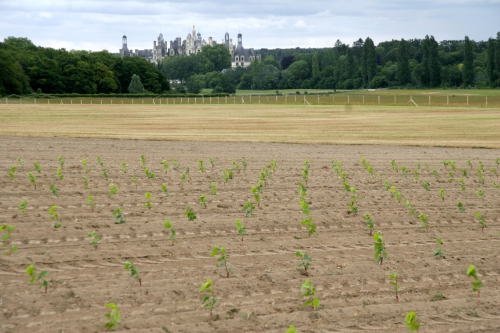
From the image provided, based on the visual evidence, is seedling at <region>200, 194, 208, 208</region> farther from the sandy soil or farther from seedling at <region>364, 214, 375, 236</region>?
seedling at <region>364, 214, 375, 236</region>

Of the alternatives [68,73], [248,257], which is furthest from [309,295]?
[68,73]

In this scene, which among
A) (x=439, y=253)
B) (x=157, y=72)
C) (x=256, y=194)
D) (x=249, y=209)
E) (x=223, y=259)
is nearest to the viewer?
(x=223, y=259)

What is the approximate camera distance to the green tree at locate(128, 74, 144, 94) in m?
111

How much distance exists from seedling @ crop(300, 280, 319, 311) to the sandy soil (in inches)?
4.3

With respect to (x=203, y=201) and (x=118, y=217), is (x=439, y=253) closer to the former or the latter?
(x=203, y=201)

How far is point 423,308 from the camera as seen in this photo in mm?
7195

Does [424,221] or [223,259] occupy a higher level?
[223,259]

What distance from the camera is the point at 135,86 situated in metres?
111

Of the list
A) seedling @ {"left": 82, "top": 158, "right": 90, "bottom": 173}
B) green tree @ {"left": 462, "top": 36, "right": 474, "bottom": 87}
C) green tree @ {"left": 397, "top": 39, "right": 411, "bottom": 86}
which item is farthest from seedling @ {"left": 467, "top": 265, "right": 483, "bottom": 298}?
green tree @ {"left": 397, "top": 39, "right": 411, "bottom": 86}

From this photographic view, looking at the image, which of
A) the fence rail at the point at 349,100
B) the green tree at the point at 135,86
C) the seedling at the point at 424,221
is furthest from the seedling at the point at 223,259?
the green tree at the point at 135,86

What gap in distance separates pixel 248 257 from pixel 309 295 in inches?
75.7

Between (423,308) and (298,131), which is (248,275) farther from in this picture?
(298,131)

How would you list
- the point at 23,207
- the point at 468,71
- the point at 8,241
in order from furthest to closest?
the point at 468,71, the point at 23,207, the point at 8,241

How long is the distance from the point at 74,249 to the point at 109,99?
84248mm
